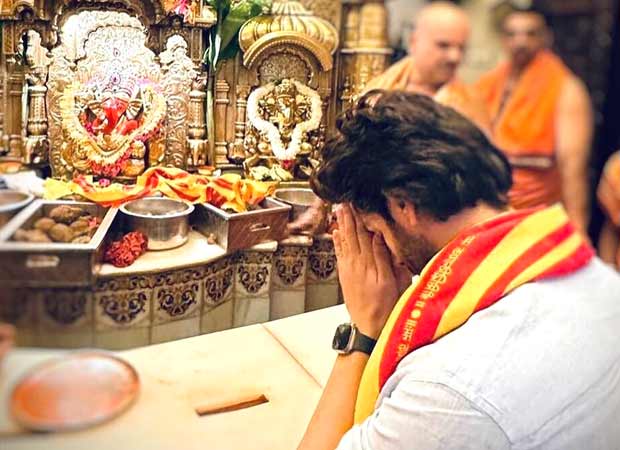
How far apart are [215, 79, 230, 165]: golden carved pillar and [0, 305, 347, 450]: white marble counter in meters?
0.16

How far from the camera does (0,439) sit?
0.51 metres

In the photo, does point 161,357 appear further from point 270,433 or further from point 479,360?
point 479,360

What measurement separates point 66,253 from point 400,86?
317mm

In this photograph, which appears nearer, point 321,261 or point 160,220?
point 160,220

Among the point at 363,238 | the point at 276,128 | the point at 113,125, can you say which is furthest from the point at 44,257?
the point at 363,238

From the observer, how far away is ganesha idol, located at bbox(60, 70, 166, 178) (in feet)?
2.06

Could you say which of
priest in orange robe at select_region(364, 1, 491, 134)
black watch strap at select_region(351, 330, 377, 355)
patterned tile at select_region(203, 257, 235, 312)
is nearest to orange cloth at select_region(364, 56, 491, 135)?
priest in orange robe at select_region(364, 1, 491, 134)

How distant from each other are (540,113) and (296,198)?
23cm

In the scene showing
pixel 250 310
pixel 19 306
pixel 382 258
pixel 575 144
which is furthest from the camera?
pixel 382 258

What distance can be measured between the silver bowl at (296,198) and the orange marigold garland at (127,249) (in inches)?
6.0

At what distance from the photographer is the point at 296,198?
0.75 metres

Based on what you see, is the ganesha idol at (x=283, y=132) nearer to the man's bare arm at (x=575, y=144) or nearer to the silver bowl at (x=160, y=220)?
the silver bowl at (x=160, y=220)

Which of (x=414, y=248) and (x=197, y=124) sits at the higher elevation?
(x=197, y=124)

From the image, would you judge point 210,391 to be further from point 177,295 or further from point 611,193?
point 611,193
